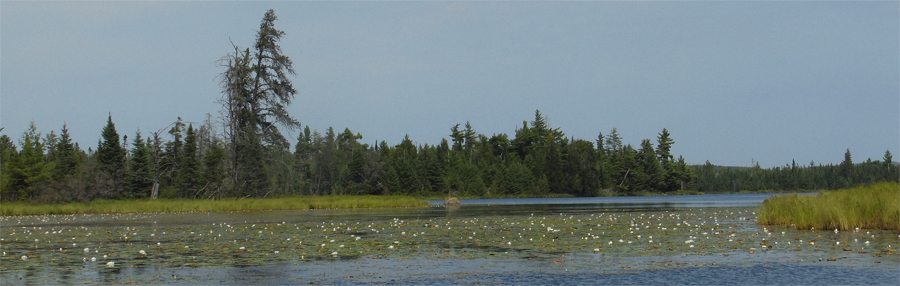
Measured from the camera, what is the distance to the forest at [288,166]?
2793 inches

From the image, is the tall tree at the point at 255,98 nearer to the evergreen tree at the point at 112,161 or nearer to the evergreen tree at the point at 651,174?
the evergreen tree at the point at 112,161

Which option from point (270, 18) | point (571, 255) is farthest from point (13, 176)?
point (571, 255)

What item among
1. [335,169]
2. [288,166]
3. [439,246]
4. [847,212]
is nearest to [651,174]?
[335,169]

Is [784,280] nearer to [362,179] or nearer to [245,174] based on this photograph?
[245,174]

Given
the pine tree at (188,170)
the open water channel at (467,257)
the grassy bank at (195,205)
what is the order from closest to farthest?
the open water channel at (467,257) < the grassy bank at (195,205) < the pine tree at (188,170)

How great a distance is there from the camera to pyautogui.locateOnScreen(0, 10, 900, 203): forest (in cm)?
7094

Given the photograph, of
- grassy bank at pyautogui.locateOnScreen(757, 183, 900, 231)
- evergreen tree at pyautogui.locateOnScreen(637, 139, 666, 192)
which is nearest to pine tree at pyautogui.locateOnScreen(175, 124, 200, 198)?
grassy bank at pyautogui.locateOnScreen(757, 183, 900, 231)

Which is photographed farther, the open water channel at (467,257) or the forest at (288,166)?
the forest at (288,166)

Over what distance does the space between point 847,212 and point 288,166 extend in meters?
56.0

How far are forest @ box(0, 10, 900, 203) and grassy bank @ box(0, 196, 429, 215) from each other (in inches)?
460

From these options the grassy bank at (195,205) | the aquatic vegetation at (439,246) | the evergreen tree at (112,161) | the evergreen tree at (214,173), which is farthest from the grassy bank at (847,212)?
the evergreen tree at (112,161)

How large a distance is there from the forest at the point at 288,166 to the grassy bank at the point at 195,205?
38.3 feet

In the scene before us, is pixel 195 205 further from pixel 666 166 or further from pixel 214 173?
pixel 666 166

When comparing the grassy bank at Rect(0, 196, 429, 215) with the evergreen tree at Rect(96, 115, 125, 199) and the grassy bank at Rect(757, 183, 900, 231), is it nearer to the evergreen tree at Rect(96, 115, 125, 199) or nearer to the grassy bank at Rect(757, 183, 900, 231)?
the evergreen tree at Rect(96, 115, 125, 199)
